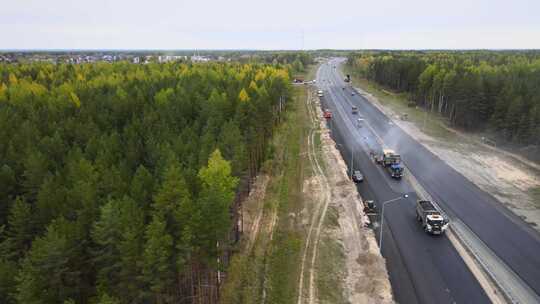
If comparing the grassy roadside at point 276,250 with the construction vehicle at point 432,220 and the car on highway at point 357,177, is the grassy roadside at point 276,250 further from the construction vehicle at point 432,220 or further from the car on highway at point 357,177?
the construction vehicle at point 432,220

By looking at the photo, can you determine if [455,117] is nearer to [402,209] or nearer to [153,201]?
[402,209]

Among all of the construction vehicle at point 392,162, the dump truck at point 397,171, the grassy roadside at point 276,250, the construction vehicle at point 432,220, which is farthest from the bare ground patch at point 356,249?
the construction vehicle at point 392,162

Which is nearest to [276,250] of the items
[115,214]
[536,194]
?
[115,214]

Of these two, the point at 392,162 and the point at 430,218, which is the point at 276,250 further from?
the point at 392,162

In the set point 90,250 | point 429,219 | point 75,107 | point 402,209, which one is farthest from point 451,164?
point 75,107

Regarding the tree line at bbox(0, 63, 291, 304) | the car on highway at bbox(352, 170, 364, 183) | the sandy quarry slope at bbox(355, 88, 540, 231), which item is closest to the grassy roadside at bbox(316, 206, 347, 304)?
the tree line at bbox(0, 63, 291, 304)
